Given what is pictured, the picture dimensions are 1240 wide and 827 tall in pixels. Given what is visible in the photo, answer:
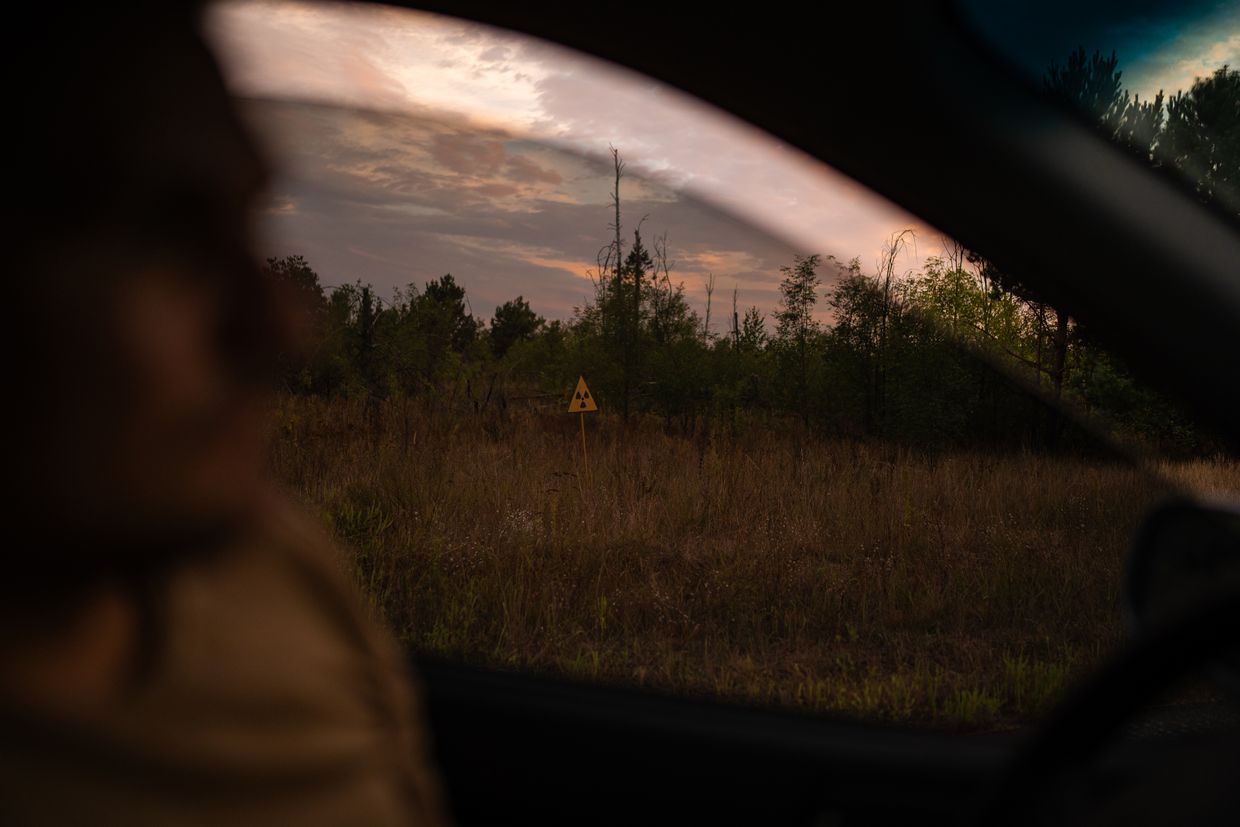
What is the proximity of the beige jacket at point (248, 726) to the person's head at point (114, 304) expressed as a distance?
96mm

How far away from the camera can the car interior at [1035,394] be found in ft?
2.48

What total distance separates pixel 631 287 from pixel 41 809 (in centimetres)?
836

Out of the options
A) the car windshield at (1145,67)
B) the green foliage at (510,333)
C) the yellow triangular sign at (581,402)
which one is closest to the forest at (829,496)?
the car windshield at (1145,67)

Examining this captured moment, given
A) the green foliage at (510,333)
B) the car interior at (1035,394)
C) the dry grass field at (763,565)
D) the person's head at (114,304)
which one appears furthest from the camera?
the green foliage at (510,333)

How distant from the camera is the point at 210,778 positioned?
1.84 feet

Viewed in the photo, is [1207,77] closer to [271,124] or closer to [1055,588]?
[271,124]

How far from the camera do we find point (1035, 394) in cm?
176

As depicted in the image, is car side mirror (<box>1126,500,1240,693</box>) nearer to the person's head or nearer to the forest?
the forest

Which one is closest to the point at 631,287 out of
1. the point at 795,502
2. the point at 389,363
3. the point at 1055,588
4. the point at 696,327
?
the point at 696,327

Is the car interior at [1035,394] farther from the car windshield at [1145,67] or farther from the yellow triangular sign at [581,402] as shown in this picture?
the yellow triangular sign at [581,402]

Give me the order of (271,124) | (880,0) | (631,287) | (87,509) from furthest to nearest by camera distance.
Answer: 1. (631,287)
2. (880,0)
3. (271,124)
4. (87,509)

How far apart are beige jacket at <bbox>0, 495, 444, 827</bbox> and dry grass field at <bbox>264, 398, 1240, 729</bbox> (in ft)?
4.28

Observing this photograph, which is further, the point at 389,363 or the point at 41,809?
the point at 389,363

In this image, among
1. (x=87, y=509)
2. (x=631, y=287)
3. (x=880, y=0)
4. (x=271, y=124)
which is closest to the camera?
(x=87, y=509)
